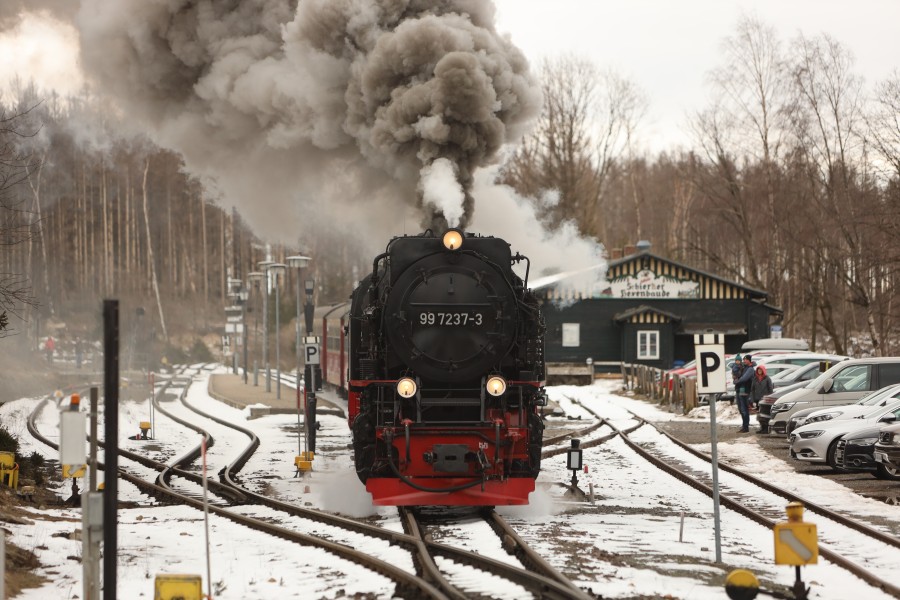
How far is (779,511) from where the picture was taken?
40.5 feet

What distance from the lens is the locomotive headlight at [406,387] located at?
37.0 ft

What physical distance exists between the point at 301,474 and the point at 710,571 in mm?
8758

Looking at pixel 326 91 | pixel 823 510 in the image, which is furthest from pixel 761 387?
pixel 326 91

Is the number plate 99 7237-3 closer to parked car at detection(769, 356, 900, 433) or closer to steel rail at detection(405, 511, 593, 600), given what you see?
steel rail at detection(405, 511, 593, 600)

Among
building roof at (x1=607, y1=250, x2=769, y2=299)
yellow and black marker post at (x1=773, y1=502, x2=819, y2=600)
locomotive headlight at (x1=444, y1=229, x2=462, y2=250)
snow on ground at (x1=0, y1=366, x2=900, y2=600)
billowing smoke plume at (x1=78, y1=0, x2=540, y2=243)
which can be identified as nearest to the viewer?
yellow and black marker post at (x1=773, y1=502, x2=819, y2=600)

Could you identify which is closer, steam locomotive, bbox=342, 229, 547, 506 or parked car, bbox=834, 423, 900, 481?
steam locomotive, bbox=342, 229, 547, 506

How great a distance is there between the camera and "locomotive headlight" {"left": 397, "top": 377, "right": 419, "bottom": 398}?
37.0 feet

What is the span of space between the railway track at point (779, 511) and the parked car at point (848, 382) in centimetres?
263

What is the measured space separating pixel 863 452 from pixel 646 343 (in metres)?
28.3

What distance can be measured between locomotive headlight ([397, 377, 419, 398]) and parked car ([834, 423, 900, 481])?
7.19m

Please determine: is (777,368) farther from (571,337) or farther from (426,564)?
(426,564)

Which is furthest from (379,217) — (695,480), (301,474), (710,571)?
(710,571)

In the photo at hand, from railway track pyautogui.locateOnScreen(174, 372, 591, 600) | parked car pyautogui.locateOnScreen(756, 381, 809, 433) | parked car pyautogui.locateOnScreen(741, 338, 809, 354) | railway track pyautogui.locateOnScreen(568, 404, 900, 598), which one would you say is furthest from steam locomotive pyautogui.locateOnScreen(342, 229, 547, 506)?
parked car pyautogui.locateOnScreen(741, 338, 809, 354)

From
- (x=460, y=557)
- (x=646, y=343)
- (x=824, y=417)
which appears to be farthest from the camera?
(x=646, y=343)
